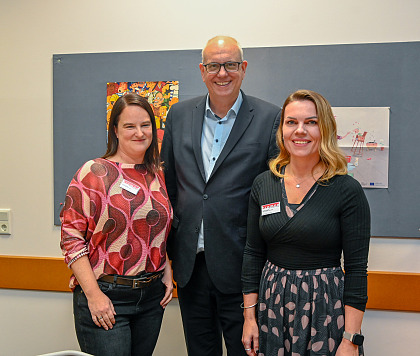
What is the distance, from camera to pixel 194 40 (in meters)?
2.34

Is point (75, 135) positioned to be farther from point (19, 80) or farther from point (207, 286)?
point (207, 286)

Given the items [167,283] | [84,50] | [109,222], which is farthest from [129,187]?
[84,50]

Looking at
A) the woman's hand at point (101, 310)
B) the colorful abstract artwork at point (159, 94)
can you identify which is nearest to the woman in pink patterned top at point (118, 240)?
the woman's hand at point (101, 310)

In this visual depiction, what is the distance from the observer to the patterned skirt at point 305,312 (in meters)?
1.42

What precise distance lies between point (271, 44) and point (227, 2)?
0.36m

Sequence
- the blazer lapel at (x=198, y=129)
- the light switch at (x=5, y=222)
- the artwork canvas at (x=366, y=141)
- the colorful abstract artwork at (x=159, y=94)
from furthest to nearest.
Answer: the light switch at (x=5, y=222), the colorful abstract artwork at (x=159, y=94), the artwork canvas at (x=366, y=141), the blazer lapel at (x=198, y=129)

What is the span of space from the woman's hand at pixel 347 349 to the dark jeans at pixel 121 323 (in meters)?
0.80

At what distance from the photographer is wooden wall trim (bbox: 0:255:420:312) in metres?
2.22

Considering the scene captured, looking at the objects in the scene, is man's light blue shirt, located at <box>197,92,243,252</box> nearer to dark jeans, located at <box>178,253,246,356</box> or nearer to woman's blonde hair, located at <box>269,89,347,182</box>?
dark jeans, located at <box>178,253,246,356</box>

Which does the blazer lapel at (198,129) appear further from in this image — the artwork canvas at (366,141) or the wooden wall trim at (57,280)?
the wooden wall trim at (57,280)

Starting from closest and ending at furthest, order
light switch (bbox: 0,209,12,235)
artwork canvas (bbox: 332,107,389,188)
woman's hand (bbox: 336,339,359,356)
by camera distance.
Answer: woman's hand (bbox: 336,339,359,356)
artwork canvas (bbox: 332,107,389,188)
light switch (bbox: 0,209,12,235)

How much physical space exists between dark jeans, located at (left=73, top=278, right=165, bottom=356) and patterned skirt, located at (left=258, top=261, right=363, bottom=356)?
1.78ft

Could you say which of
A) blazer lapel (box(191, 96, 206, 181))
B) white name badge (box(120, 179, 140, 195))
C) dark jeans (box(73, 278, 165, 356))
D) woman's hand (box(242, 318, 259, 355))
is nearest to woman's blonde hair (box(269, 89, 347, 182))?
blazer lapel (box(191, 96, 206, 181))

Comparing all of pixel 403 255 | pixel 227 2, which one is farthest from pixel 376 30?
pixel 403 255
